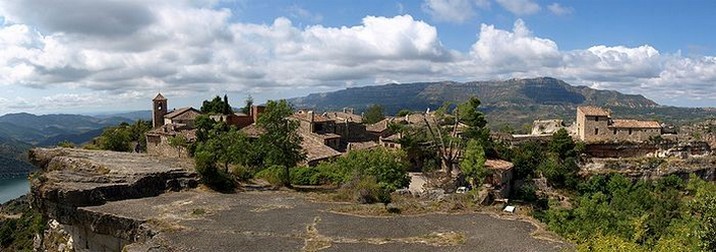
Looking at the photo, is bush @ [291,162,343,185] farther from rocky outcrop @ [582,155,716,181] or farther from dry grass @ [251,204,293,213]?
rocky outcrop @ [582,155,716,181]

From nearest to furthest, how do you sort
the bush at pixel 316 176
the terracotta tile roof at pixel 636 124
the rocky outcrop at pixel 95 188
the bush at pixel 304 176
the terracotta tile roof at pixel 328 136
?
the rocky outcrop at pixel 95 188 < the bush at pixel 316 176 < the bush at pixel 304 176 < the terracotta tile roof at pixel 328 136 < the terracotta tile roof at pixel 636 124

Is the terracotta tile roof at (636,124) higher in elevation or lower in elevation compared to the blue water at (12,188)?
higher

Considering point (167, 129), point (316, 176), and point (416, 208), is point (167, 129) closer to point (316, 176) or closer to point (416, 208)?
point (316, 176)

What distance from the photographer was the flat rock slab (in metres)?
13.9

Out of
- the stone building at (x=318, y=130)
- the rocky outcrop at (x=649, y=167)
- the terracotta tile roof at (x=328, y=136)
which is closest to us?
the terracotta tile roof at (x=328, y=136)

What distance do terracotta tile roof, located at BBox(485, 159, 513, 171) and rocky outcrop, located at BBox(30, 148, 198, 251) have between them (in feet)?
93.8

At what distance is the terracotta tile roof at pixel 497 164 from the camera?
151ft

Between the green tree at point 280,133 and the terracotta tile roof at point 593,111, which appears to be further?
Answer: the terracotta tile roof at point 593,111

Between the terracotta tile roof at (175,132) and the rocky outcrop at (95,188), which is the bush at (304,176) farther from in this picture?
the terracotta tile roof at (175,132)

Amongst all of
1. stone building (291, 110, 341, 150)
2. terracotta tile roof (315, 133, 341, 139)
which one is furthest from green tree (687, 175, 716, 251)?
terracotta tile roof (315, 133, 341, 139)

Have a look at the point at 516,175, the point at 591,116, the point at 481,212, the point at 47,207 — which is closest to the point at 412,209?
the point at 481,212

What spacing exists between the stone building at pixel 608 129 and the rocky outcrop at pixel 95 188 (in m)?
48.4

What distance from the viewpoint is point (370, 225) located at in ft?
53.4

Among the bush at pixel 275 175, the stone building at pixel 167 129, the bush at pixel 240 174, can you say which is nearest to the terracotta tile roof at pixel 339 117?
the stone building at pixel 167 129
